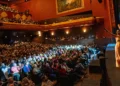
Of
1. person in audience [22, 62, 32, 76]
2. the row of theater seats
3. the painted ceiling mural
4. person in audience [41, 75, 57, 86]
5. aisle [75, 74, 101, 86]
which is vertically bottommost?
person in audience [41, 75, 57, 86]

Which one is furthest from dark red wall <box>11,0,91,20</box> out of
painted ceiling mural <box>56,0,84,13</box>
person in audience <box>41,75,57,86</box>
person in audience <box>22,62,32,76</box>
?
person in audience <box>41,75,57,86</box>

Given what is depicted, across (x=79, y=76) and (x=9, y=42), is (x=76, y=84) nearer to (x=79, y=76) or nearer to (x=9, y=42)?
(x=79, y=76)

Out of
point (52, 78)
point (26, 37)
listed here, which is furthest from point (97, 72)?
point (26, 37)

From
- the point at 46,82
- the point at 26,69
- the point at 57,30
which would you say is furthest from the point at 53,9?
the point at 46,82

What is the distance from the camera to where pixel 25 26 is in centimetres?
1497

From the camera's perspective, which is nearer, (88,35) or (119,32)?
(119,32)

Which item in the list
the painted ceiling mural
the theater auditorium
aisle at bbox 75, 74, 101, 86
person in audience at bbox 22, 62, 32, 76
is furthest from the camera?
the painted ceiling mural

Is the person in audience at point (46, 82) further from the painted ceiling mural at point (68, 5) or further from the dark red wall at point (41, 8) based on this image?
the dark red wall at point (41, 8)

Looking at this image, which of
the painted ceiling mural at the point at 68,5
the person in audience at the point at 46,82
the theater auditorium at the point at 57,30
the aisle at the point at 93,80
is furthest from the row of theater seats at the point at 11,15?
the aisle at the point at 93,80

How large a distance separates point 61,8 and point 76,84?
12.2 meters

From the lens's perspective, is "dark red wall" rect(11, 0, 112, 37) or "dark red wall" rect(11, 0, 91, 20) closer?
"dark red wall" rect(11, 0, 112, 37)

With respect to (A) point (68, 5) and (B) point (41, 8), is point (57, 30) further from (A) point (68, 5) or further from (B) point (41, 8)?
(B) point (41, 8)

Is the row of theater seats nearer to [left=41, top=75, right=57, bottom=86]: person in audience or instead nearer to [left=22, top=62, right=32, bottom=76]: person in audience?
[left=22, top=62, right=32, bottom=76]: person in audience

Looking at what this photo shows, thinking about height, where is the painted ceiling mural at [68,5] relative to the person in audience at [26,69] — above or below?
above
